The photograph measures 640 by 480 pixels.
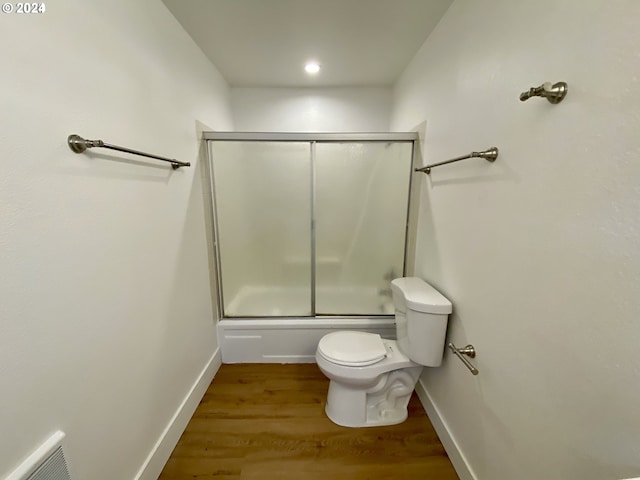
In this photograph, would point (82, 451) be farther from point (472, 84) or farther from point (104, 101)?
point (472, 84)

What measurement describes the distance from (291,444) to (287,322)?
0.77 meters

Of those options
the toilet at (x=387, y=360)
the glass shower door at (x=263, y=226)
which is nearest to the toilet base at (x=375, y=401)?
the toilet at (x=387, y=360)

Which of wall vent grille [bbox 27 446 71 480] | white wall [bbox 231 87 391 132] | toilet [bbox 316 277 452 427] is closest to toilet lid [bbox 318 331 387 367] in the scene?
toilet [bbox 316 277 452 427]

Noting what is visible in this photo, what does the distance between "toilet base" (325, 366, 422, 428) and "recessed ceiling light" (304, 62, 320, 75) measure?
2247 mm

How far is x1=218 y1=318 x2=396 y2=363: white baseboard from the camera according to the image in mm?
1955

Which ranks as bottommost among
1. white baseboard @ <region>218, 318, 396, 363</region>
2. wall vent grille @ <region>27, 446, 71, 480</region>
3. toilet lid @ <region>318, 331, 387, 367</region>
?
white baseboard @ <region>218, 318, 396, 363</region>

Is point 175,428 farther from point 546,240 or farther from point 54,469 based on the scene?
point 546,240

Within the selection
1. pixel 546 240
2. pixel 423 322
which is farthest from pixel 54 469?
pixel 546 240

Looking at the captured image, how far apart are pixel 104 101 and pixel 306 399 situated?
1859 mm

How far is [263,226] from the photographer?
6.57 feet

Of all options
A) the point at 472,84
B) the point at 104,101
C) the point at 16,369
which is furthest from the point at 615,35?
the point at 16,369

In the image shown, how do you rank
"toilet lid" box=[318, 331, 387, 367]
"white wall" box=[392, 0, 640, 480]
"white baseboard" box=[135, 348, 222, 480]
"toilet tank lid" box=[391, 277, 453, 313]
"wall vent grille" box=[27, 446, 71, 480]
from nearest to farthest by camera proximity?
"white wall" box=[392, 0, 640, 480] → "wall vent grille" box=[27, 446, 71, 480] → "white baseboard" box=[135, 348, 222, 480] → "toilet tank lid" box=[391, 277, 453, 313] → "toilet lid" box=[318, 331, 387, 367]

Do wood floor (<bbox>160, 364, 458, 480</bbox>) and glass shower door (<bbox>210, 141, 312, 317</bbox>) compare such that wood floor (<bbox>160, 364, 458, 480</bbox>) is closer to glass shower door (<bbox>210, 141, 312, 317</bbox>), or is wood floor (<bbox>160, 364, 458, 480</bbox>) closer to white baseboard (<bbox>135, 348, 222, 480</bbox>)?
white baseboard (<bbox>135, 348, 222, 480</bbox>)

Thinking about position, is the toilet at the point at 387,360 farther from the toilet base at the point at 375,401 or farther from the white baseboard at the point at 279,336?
the white baseboard at the point at 279,336
